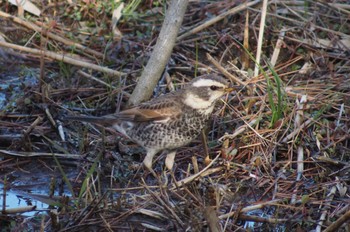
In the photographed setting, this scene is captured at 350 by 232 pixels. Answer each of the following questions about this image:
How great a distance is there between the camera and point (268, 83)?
7.80 m

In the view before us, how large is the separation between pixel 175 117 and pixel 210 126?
1045 millimetres

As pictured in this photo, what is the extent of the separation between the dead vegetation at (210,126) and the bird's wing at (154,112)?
Answer: 42 centimetres

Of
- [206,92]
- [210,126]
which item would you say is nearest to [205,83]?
[206,92]

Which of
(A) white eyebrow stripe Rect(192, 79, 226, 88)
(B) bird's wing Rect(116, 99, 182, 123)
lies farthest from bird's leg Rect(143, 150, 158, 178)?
(A) white eyebrow stripe Rect(192, 79, 226, 88)

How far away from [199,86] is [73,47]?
2.87 metres

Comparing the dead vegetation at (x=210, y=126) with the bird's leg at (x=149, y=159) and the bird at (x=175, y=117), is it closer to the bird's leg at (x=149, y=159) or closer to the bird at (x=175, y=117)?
the bird's leg at (x=149, y=159)

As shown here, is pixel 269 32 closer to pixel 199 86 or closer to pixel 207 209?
pixel 199 86

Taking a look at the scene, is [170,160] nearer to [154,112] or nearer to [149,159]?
[149,159]

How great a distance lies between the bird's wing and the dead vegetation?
0.42 meters

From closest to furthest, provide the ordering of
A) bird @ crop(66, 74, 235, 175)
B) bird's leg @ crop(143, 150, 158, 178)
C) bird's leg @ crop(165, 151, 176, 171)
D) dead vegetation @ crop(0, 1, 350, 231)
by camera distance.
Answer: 1. dead vegetation @ crop(0, 1, 350, 231)
2. bird @ crop(66, 74, 235, 175)
3. bird's leg @ crop(143, 150, 158, 178)
4. bird's leg @ crop(165, 151, 176, 171)

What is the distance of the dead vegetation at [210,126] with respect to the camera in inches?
251

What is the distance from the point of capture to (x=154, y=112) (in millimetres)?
7305

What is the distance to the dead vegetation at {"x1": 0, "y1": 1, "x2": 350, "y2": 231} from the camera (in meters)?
6.36

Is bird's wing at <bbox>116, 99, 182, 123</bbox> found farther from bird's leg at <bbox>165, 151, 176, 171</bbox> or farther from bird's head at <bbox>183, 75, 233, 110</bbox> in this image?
bird's leg at <bbox>165, 151, 176, 171</bbox>
